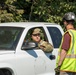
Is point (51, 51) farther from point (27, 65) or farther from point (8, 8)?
point (8, 8)

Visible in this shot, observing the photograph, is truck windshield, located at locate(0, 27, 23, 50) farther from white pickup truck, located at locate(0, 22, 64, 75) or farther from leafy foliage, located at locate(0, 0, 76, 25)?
leafy foliage, located at locate(0, 0, 76, 25)

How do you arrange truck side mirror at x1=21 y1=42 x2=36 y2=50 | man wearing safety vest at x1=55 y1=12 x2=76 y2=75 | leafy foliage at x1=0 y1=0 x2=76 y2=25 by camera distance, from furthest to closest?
leafy foliage at x1=0 y1=0 x2=76 y2=25
truck side mirror at x1=21 y1=42 x2=36 y2=50
man wearing safety vest at x1=55 y1=12 x2=76 y2=75

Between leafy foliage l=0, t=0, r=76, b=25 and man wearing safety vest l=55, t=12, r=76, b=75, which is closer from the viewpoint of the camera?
man wearing safety vest l=55, t=12, r=76, b=75

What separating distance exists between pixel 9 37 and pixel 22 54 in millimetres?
541

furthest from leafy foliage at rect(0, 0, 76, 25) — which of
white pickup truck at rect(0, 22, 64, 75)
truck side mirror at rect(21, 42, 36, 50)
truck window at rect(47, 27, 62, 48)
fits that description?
truck side mirror at rect(21, 42, 36, 50)

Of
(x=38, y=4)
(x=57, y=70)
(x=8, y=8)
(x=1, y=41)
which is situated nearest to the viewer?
(x=57, y=70)

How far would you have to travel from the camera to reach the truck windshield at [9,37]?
7602 millimetres

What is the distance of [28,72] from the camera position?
24.9ft

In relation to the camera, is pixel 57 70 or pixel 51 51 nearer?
pixel 57 70

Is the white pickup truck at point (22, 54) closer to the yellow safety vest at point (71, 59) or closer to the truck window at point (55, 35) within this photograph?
the truck window at point (55, 35)

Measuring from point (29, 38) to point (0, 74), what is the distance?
115 cm

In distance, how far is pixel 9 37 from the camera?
786 cm

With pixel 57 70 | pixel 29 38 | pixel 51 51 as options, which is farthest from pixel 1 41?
pixel 57 70

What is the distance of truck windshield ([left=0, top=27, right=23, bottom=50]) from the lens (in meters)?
7.60
